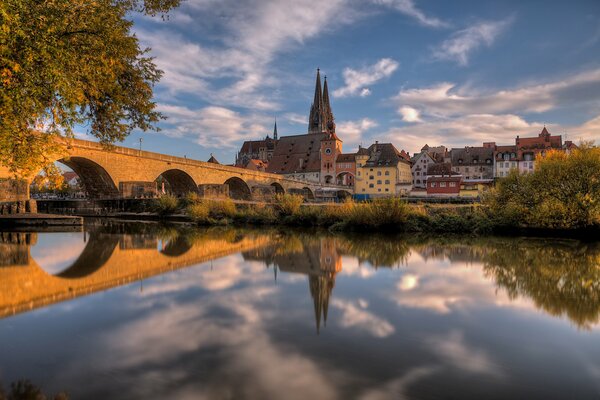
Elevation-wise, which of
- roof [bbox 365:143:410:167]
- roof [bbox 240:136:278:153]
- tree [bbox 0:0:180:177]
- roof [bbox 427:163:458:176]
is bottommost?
tree [bbox 0:0:180:177]

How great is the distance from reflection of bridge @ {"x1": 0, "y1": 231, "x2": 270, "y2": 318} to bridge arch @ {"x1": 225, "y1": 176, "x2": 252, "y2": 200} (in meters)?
37.7

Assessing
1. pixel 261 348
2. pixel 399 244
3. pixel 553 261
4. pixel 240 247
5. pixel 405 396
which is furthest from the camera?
pixel 399 244

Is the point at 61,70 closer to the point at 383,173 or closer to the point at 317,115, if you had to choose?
the point at 383,173

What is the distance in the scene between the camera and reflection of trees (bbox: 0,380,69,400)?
279 centimetres

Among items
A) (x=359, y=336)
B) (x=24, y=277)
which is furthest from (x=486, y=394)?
(x=24, y=277)

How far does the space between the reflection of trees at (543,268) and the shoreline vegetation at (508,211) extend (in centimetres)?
204

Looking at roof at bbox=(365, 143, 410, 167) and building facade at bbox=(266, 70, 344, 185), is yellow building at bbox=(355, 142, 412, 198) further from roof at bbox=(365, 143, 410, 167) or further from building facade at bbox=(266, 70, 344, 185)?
building facade at bbox=(266, 70, 344, 185)

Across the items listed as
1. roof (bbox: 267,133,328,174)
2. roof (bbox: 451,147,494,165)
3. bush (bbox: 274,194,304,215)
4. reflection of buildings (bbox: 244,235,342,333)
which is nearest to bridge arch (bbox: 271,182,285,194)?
roof (bbox: 267,133,328,174)

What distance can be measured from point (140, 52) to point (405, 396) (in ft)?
33.3

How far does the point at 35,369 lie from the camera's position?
10.6 feet

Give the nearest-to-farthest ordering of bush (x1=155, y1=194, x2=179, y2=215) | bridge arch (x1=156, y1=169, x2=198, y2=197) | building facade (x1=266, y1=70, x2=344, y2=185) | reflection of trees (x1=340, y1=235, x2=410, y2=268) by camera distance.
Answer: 1. reflection of trees (x1=340, y1=235, x2=410, y2=268)
2. bush (x1=155, y1=194, x2=179, y2=215)
3. bridge arch (x1=156, y1=169, x2=198, y2=197)
4. building facade (x1=266, y1=70, x2=344, y2=185)

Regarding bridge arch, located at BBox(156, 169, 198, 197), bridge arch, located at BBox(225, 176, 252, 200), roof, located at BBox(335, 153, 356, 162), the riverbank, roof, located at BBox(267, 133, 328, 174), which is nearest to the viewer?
the riverbank

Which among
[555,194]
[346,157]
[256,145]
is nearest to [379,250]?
[555,194]

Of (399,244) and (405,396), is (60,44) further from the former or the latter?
(399,244)
